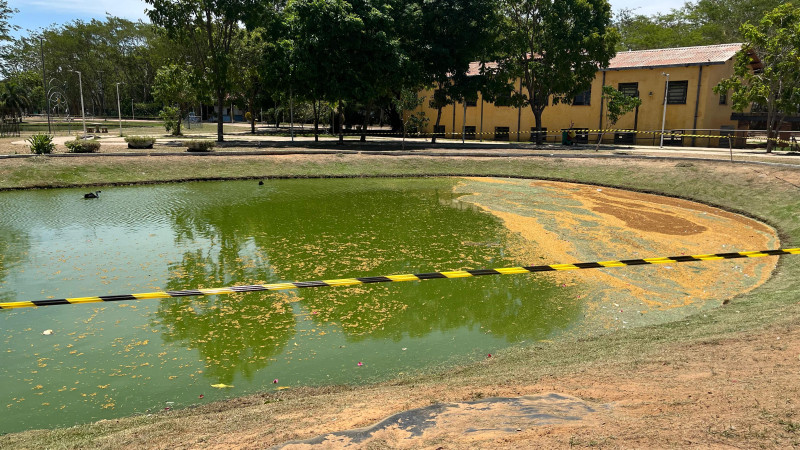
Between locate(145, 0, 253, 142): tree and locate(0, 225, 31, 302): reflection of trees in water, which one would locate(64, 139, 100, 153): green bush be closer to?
locate(145, 0, 253, 142): tree

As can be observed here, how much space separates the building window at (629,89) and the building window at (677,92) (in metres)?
2.67

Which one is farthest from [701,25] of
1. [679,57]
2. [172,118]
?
[172,118]

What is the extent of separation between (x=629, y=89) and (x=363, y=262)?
134 feet

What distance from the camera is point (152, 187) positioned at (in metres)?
24.9

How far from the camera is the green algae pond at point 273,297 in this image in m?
7.25

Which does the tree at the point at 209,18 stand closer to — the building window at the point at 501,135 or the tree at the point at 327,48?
the tree at the point at 327,48

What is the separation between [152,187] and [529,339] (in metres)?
21.8

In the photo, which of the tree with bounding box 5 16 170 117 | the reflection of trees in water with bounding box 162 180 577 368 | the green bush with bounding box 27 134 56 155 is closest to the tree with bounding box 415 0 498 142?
the reflection of trees in water with bounding box 162 180 577 368

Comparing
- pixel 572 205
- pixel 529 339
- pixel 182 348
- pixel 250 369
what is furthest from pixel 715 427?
pixel 572 205

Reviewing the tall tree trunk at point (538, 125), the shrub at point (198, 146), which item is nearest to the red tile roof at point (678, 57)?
the tall tree trunk at point (538, 125)

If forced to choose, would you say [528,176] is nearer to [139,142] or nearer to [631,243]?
[631,243]

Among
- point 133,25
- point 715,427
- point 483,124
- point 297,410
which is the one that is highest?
point 133,25

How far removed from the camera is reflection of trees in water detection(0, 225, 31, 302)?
10.6 metres

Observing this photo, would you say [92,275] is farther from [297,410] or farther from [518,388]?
[518,388]
